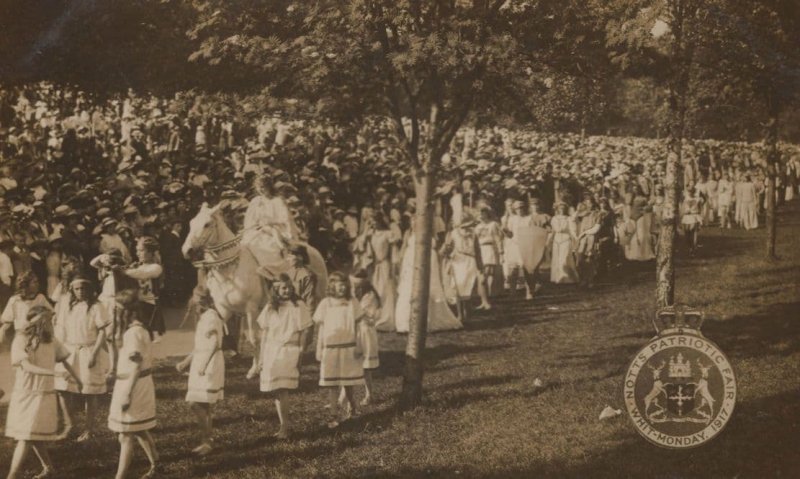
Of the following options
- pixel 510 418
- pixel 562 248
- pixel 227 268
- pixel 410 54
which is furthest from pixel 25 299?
pixel 562 248

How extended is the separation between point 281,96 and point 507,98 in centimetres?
242

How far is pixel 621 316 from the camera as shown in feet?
45.3

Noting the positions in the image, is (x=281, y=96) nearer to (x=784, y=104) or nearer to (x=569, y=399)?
(x=569, y=399)

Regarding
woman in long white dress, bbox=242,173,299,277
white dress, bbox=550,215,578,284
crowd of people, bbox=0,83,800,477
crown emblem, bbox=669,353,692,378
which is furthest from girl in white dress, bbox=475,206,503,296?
crown emblem, bbox=669,353,692,378

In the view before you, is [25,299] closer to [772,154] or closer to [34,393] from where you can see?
[34,393]

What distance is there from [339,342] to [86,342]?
8.21 feet

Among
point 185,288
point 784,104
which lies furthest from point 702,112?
point 185,288

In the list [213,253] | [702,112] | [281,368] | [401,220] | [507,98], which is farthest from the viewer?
[702,112]

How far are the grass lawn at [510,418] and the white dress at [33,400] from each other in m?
0.50

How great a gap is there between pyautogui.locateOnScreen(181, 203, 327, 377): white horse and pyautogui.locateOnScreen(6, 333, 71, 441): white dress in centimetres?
332

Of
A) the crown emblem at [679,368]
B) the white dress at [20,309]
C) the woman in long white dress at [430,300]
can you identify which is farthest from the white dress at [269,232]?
the crown emblem at [679,368]

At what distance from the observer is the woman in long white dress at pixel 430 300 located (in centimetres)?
1306

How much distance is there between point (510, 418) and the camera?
8703mm

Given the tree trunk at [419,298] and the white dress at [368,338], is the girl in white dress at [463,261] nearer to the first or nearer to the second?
the white dress at [368,338]
